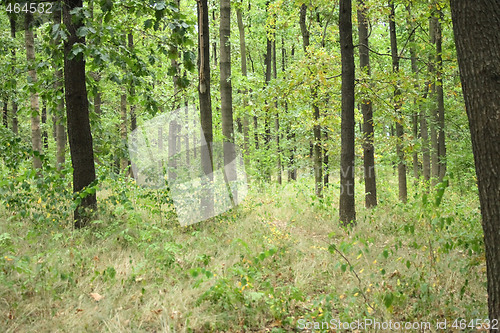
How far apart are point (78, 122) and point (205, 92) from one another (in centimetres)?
295

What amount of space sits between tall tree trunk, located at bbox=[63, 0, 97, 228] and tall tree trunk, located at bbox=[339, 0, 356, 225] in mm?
5682

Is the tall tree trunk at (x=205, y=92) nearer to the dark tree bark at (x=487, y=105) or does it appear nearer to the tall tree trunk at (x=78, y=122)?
the tall tree trunk at (x=78, y=122)

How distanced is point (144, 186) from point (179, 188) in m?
1.31

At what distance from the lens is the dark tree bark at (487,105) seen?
2971 millimetres

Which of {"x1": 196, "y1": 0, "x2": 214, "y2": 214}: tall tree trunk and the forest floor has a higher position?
{"x1": 196, "y1": 0, "x2": 214, "y2": 214}: tall tree trunk

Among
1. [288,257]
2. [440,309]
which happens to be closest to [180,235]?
[288,257]

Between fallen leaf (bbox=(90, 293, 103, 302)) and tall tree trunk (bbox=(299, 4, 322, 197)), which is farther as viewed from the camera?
tall tree trunk (bbox=(299, 4, 322, 197))

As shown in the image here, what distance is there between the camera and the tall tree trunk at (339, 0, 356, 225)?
7992mm

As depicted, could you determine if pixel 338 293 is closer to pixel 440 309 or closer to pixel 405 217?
pixel 440 309

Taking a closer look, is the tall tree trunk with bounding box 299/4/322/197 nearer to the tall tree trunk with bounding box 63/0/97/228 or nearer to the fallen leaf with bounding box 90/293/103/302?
the tall tree trunk with bounding box 63/0/97/228

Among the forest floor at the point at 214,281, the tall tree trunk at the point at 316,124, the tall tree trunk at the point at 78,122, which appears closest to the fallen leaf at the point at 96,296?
the forest floor at the point at 214,281

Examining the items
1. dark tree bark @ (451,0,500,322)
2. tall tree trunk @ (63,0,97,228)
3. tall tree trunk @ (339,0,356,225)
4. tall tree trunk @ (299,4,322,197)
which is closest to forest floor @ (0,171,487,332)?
tall tree trunk @ (63,0,97,228)

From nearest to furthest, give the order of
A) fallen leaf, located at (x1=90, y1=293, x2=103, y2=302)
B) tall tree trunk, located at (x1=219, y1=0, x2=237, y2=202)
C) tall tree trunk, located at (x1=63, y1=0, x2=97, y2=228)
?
1. fallen leaf, located at (x1=90, y1=293, x2=103, y2=302)
2. tall tree trunk, located at (x1=63, y1=0, x2=97, y2=228)
3. tall tree trunk, located at (x1=219, y1=0, x2=237, y2=202)

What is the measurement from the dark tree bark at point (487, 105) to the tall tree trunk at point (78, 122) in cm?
620
